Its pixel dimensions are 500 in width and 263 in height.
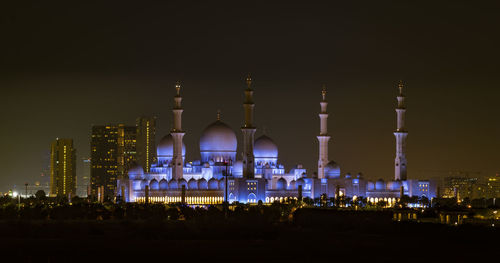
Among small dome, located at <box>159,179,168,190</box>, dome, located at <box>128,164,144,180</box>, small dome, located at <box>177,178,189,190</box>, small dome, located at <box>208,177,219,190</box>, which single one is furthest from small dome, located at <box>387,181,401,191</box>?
dome, located at <box>128,164,144,180</box>

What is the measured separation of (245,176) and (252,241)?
59.0m

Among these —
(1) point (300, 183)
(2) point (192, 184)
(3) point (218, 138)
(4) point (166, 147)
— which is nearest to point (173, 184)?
(2) point (192, 184)

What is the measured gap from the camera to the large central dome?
461 ft

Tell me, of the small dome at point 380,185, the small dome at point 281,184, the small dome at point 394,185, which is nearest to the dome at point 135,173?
the small dome at point 281,184

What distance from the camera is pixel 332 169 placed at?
135m

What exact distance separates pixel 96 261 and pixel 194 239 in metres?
18.9

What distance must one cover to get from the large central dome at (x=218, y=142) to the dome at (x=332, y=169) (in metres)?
14.4

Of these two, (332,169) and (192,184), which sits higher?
(332,169)

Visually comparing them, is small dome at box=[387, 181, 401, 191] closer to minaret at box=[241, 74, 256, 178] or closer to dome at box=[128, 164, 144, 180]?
minaret at box=[241, 74, 256, 178]

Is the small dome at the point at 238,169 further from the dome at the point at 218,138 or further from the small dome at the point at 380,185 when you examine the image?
the small dome at the point at 380,185

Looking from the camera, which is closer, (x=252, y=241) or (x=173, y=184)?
(x=252, y=241)

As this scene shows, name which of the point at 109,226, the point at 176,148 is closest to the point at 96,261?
the point at 109,226

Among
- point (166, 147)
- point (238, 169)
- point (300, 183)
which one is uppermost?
point (166, 147)

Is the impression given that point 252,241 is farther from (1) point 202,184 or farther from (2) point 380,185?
(2) point 380,185
